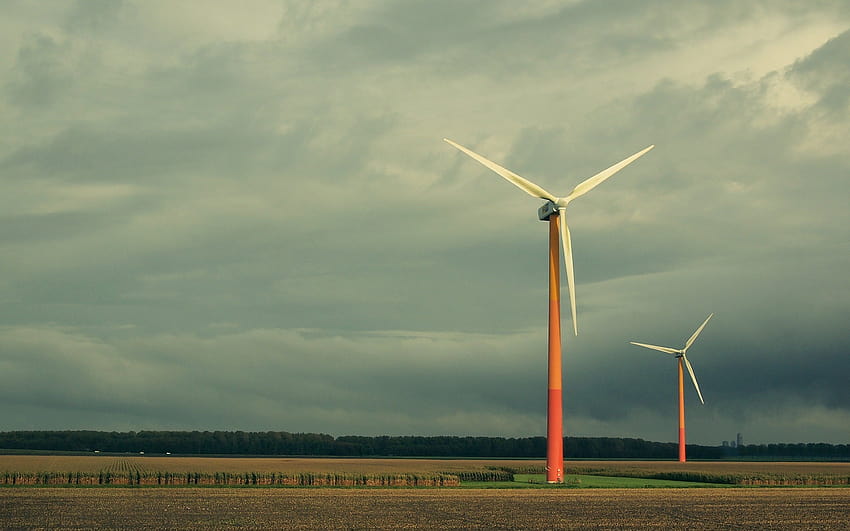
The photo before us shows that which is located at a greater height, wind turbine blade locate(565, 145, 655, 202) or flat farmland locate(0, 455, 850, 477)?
wind turbine blade locate(565, 145, 655, 202)

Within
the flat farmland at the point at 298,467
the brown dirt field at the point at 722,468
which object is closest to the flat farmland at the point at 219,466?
the flat farmland at the point at 298,467

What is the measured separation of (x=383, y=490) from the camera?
7362cm

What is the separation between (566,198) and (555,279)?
7274 millimetres

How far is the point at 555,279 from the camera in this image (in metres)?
83.5

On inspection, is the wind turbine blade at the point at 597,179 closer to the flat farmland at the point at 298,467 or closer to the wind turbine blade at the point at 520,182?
the wind turbine blade at the point at 520,182

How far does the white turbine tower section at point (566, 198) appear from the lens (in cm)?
8094

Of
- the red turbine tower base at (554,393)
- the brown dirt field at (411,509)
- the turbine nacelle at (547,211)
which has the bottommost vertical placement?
the brown dirt field at (411,509)

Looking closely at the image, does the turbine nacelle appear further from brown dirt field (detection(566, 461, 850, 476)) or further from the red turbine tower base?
brown dirt field (detection(566, 461, 850, 476))

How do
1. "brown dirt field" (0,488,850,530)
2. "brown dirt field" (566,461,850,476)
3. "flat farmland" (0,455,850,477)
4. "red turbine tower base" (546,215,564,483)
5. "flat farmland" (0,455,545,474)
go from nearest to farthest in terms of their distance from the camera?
"brown dirt field" (0,488,850,530), "red turbine tower base" (546,215,564,483), "flat farmland" (0,455,545,474), "flat farmland" (0,455,850,477), "brown dirt field" (566,461,850,476)

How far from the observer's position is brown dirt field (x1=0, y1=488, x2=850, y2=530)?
146 ft

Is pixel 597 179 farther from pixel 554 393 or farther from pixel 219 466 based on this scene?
pixel 219 466

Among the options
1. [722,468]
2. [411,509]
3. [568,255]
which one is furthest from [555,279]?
[722,468]

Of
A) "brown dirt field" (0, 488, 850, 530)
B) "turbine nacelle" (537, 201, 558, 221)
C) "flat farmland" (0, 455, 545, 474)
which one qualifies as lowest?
"brown dirt field" (0, 488, 850, 530)

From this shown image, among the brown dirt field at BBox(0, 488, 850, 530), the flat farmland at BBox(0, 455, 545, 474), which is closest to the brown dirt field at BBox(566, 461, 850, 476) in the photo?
the flat farmland at BBox(0, 455, 545, 474)
